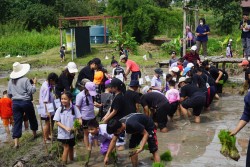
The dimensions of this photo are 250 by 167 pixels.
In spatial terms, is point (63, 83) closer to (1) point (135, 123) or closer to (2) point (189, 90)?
(1) point (135, 123)

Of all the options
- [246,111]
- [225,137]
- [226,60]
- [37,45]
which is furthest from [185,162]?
[37,45]

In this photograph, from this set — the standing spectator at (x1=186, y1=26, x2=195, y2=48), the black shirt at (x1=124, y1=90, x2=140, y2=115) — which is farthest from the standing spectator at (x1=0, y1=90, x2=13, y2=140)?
the standing spectator at (x1=186, y1=26, x2=195, y2=48)

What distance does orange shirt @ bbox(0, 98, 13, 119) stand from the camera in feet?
33.2

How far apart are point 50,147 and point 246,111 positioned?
171 inches

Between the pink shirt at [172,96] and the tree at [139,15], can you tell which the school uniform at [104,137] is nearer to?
the pink shirt at [172,96]

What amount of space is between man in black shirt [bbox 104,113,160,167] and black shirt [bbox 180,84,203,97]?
3.79 m

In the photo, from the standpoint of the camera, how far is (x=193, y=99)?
1059 cm

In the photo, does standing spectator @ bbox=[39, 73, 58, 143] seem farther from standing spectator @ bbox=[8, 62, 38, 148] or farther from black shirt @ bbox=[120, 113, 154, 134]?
black shirt @ bbox=[120, 113, 154, 134]

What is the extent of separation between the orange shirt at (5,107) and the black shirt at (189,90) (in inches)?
169

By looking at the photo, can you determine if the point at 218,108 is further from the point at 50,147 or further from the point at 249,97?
the point at 249,97

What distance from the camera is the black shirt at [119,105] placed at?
7902mm

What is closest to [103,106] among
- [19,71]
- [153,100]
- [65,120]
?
[153,100]

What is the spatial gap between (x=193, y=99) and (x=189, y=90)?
0.29 m

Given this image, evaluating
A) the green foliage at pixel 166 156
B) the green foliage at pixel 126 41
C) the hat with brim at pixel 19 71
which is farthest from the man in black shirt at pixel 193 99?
the green foliage at pixel 126 41
